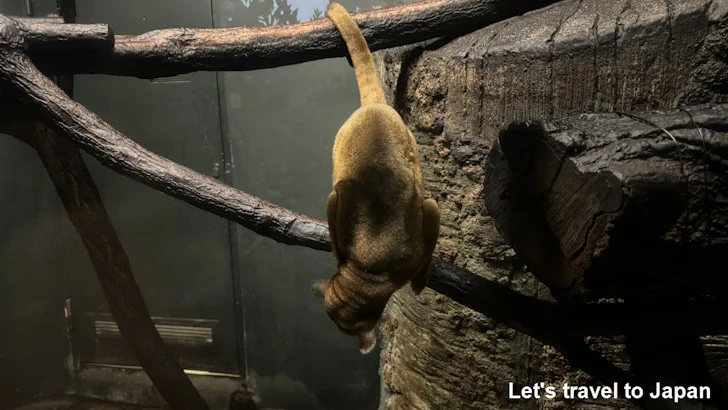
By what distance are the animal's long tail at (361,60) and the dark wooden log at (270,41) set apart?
142 mm

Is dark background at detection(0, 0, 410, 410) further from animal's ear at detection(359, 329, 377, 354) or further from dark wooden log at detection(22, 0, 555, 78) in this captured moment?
animal's ear at detection(359, 329, 377, 354)

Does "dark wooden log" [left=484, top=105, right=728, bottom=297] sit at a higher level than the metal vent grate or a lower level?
higher

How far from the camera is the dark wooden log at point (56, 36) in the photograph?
6.91 feet

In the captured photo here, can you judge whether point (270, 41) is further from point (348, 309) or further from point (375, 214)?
point (348, 309)

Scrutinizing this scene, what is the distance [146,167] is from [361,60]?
91 centimetres

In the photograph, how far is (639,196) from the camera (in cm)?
98

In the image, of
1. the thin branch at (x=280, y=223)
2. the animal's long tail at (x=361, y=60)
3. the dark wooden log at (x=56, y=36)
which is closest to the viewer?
the thin branch at (x=280, y=223)

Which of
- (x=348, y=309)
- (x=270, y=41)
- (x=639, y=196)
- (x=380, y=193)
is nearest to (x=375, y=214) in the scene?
(x=380, y=193)

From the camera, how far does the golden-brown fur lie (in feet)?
4.72

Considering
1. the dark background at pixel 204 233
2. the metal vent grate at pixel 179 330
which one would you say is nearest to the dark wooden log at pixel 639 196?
the dark background at pixel 204 233

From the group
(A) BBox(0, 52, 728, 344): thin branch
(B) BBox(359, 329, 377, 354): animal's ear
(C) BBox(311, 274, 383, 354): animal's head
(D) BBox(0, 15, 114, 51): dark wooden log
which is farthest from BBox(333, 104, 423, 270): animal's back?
(D) BBox(0, 15, 114, 51): dark wooden log

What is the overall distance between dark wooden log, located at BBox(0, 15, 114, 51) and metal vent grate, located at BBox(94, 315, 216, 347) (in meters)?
2.32

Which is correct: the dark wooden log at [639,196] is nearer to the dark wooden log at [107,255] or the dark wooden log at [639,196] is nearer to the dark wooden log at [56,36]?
the dark wooden log at [56,36]

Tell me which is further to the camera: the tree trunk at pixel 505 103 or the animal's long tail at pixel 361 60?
the animal's long tail at pixel 361 60
